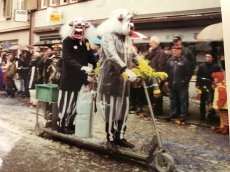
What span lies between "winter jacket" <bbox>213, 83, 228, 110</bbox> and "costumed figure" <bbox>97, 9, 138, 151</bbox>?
1.43ft

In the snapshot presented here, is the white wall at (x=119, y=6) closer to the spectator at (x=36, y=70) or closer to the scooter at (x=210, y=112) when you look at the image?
the spectator at (x=36, y=70)

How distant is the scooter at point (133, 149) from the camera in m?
1.30

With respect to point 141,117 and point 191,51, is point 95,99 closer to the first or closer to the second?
point 141,117

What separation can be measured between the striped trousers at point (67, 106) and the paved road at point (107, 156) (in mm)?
146

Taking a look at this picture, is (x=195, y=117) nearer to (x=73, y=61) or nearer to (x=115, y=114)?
(x=115, y=114)

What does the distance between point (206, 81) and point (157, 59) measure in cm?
26

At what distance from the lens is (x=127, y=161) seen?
1.39 m

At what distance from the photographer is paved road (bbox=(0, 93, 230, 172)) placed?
125 centimetres

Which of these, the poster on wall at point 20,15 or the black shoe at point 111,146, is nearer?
the black shoe at point 111,146

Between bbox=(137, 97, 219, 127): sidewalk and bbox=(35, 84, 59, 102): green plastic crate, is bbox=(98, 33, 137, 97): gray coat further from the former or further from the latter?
bbox=(35, 84, 59, 102): green plastic crate

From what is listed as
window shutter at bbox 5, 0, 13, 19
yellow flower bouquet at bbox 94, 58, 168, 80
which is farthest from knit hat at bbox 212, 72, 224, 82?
window shutter at bbox 5, 0, 13, 19

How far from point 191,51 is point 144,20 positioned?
10.8 inches

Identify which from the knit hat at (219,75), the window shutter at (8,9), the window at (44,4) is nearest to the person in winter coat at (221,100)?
the knit hat at (219,75)

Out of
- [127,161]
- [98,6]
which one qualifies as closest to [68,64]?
[98,6]
